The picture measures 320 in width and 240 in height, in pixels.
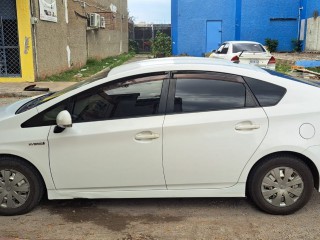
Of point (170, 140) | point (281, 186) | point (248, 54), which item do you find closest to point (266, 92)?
point (281, 186)

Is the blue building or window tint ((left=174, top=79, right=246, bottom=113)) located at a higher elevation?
the blue building

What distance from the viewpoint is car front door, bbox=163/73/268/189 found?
3.73 metres

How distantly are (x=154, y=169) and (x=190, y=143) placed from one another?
0.43 m

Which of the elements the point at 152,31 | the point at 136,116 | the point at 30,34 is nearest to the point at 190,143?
the point at 136,116

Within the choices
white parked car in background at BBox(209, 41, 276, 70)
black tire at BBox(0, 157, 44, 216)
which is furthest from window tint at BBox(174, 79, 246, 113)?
white parked car in background at BBox(209, 41, 276, 70)

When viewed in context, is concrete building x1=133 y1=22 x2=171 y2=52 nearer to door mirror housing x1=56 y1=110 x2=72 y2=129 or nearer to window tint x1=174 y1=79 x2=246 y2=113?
window tint x1=174 y1=79 x2=246 y2=113

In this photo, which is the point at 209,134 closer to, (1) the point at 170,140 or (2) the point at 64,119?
(1) the point at 170,140

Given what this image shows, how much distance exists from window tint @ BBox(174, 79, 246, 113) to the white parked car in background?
10069mm

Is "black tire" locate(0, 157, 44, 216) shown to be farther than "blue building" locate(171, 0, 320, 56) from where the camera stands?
No

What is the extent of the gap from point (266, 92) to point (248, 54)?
10607mm

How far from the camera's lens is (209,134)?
3.73m

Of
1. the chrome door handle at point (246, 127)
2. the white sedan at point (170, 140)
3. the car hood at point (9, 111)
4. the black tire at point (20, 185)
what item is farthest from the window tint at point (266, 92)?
the car hood at point (9, 111)

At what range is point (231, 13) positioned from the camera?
27266 millimetres

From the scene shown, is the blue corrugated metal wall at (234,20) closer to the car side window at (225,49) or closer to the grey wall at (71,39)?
the grey wall at (71,39)
